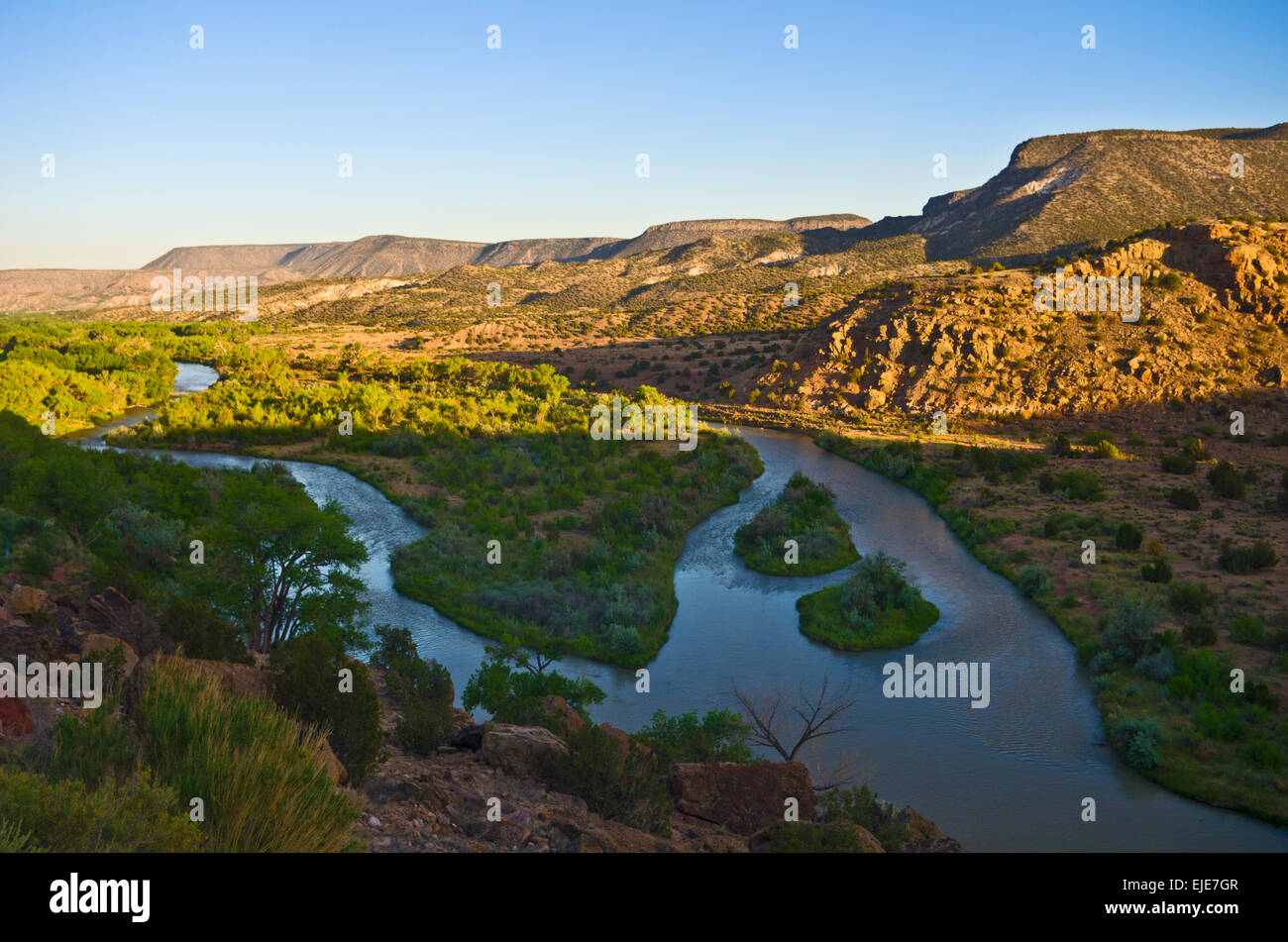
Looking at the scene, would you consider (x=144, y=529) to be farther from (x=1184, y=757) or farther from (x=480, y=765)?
(x=1184, y=757)

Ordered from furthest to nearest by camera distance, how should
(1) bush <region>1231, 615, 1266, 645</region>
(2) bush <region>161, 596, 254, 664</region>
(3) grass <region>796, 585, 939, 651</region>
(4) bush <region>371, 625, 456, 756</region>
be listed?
(3) grass <region>796, 585, 939, 651</region>
(1) bush <region>1231, 615, 1266, 645</region>
(2) bush <region>161, 596, 254, 664</region>
(4) bush <region>371, 625, 456, 756</region>

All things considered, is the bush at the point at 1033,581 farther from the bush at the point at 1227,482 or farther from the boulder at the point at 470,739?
the boulder at the point at 470,739

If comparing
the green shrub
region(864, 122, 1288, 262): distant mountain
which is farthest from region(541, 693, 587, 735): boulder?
region(864, 122, 1288, 262): distant mountain

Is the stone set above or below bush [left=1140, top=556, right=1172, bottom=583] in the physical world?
above

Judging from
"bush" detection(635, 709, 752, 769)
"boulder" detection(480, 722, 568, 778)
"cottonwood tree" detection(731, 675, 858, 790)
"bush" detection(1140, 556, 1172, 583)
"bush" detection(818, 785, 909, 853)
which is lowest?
"cottonwood tree" detection(731, 675, 858, 790)

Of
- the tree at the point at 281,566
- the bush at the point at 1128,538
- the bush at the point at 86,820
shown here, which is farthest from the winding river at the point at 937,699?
the bush at the point at 86,820

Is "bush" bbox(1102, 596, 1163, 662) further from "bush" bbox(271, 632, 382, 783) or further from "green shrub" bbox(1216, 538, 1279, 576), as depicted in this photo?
"bush" bbox(271, 632, 382, 783)

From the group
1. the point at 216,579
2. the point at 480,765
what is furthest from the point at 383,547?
the point at 480,765
